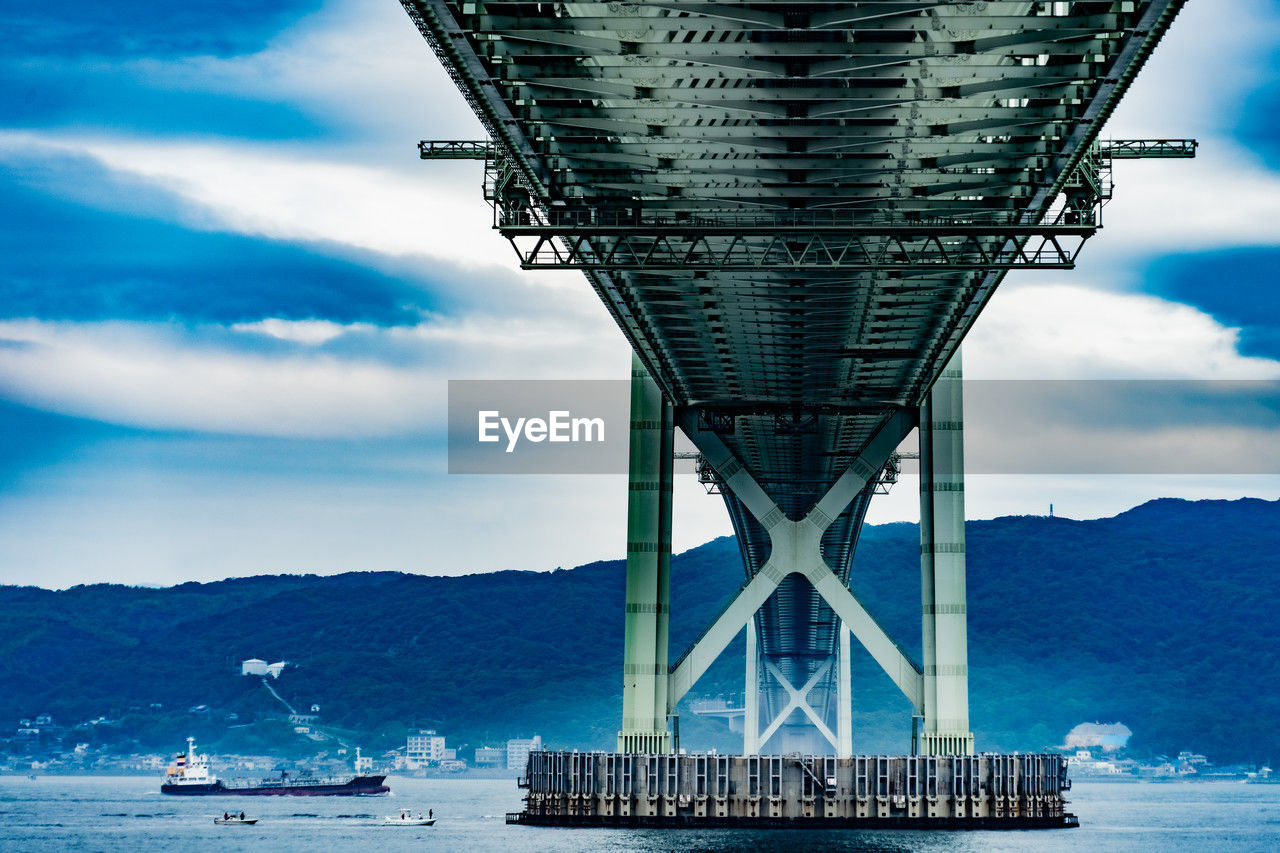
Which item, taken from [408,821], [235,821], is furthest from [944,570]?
[235,821]

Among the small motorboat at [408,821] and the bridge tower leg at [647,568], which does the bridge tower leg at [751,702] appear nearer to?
the small motorboat at [408,821]

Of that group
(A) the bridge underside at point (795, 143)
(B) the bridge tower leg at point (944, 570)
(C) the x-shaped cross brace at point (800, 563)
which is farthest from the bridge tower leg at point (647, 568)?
(A) the bridge underside at point (795, 143)

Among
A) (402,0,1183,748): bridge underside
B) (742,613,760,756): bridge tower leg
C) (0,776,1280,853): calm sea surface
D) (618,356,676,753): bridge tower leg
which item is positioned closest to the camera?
(402,0,1183,748): bridge underside

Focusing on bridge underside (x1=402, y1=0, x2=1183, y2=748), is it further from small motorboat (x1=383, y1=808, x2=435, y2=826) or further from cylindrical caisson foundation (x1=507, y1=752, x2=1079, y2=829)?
small motorboat (x1=383, y1=808, x2=435, y2=826)

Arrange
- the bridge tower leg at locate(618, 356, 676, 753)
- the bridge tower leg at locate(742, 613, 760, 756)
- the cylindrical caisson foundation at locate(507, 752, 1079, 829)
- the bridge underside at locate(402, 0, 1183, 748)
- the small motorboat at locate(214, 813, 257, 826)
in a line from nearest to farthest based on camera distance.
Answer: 1. the bridge underside at locate(402, 0, 1183, 748)
2. the cylindrical caisson foundation at locate(507, 752, 1079, 829)
3. the bridge tower leg at locate(618, 356, 676, 753)
4. the bridge tower leg at locate(742, 613, 760, 756)
5. the small motorboat at locate(214, 813, 257, 826)

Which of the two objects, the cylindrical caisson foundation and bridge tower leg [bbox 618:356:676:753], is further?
bridge tower leg [bbox 618:356:676:753]

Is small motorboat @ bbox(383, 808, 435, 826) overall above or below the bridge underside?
below

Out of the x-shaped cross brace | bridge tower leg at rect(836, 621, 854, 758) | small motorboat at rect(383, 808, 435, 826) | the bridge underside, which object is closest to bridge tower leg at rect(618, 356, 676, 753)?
the x-shaped cross brace
